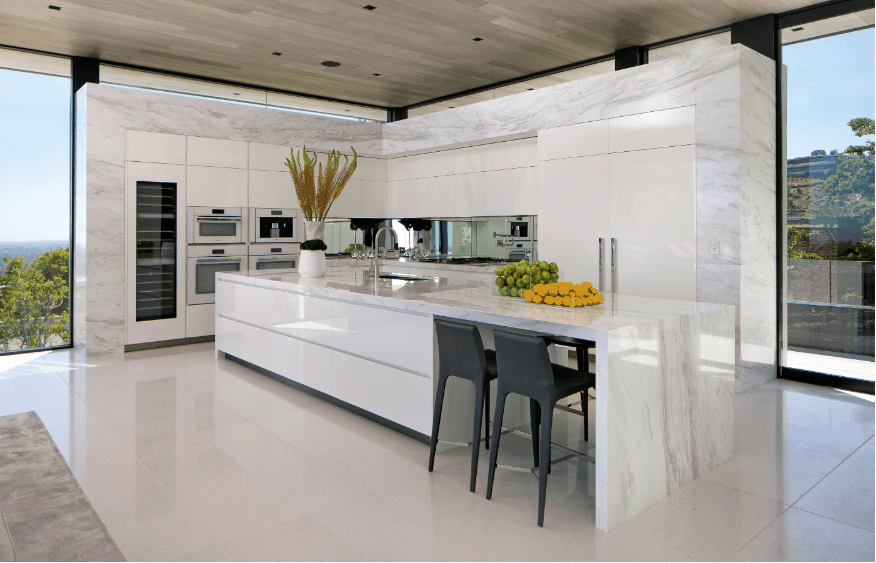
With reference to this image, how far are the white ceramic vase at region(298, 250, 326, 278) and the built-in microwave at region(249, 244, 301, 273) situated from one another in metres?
2.19

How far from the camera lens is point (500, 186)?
21.7 feet

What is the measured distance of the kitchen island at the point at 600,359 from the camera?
251 cm

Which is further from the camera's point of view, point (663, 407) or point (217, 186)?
point (217, 186)

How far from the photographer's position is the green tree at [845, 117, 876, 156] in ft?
15.2

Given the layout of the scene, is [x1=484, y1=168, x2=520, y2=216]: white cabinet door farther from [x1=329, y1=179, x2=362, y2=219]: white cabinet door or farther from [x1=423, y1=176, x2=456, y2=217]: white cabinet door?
[x1=329, y1=179, x2=362, y2=219]: white cabinet door

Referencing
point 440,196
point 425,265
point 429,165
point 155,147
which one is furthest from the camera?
point 429,165

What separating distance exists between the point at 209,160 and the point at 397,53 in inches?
91.5

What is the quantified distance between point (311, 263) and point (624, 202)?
267cm

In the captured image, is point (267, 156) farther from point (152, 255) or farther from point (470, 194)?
point (470, 194)

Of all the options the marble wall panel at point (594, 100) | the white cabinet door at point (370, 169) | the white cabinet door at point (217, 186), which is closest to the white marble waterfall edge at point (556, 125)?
the marble wall panel at point (594, 100)

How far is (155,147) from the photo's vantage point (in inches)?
244

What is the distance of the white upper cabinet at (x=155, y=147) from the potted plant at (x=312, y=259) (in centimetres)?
247

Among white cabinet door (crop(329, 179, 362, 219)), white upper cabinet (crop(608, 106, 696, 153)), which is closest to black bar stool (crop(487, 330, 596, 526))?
white upper cabinet (crop(608, 106, 696, 153))

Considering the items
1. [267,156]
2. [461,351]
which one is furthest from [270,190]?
[461,351]
